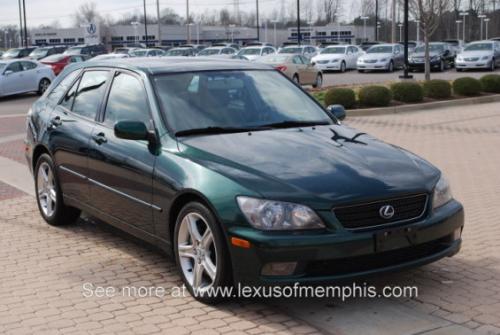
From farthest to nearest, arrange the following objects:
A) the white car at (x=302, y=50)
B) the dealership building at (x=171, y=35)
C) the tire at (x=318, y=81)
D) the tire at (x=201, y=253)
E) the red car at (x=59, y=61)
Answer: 1. the dealership building at (x=171, y=35)
2. the white car at (x=302, y=50)
3. the red car at (x=59, y=61)
4. the tire at (x=318, y=81)
5. the tire at (x=201, y=253)

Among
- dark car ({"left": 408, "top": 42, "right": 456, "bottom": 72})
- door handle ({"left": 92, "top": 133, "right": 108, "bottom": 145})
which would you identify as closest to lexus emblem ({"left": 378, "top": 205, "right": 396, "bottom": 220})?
door handle ({"left": 92, "top": 133, "right": 108, "bottom": 145})

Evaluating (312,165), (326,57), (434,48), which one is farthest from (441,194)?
(326,57)

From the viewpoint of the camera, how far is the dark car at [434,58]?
35.6 meters

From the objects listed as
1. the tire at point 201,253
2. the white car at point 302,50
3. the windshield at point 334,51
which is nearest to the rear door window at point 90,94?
the tire at point 201,253

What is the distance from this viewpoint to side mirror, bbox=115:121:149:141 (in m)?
5.15

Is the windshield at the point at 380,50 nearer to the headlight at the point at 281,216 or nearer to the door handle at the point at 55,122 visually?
the door handle at the point at 55,122

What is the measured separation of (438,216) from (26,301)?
295 centimetres

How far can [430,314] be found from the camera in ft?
14.6

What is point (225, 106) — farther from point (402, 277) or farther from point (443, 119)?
point (443, 119)

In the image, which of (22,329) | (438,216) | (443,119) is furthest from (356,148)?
(443,119)

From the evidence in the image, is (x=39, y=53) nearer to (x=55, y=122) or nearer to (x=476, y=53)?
(x=476, y=53)

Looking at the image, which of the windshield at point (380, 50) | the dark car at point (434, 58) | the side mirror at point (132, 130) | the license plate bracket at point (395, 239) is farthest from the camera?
the windshield at point (380, 50)

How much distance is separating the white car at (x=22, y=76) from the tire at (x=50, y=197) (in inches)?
745

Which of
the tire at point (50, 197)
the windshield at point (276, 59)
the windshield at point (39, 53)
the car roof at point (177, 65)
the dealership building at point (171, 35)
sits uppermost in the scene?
the dealership building at point (171, 35)
